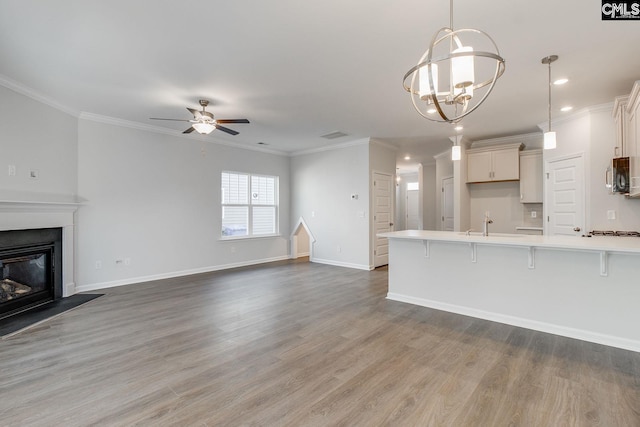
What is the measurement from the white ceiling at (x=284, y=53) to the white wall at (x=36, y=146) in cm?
31

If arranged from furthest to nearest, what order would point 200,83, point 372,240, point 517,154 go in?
1. point 372,240
2. point 517,154
3. point 200,83

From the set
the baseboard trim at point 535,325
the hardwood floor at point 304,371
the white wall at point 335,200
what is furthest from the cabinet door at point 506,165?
the hardwood floor at point 304,371

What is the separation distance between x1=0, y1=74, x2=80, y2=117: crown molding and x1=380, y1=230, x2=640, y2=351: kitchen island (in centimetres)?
515

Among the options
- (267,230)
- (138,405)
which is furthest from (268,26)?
(267,230)

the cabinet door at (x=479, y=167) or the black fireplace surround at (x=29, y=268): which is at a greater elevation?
the cabinet door at (x=479, y=167)

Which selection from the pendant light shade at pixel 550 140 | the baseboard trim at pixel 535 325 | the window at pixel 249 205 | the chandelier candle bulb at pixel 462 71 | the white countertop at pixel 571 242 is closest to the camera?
the chandelier candle bulb at pixel 462 71

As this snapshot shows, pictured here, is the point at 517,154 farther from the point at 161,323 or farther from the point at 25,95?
the point at 25,95

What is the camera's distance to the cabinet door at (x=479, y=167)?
6129mm

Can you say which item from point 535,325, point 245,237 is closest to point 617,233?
point 535,325

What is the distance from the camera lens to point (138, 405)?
1968 millimetres

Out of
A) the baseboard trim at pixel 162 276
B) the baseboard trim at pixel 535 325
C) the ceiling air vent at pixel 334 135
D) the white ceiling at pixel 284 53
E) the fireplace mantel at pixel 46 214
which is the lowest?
the baseboard trim at pixel 535 325

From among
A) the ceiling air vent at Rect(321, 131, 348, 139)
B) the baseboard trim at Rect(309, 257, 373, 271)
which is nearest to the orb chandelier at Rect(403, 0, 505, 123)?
the ceiling air vent at Rect(321, 131, 348, 139)

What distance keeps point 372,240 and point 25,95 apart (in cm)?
594

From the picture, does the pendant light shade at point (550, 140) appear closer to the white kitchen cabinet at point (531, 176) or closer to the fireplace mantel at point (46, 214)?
the white kitchen cabinet at point (531, 176)
